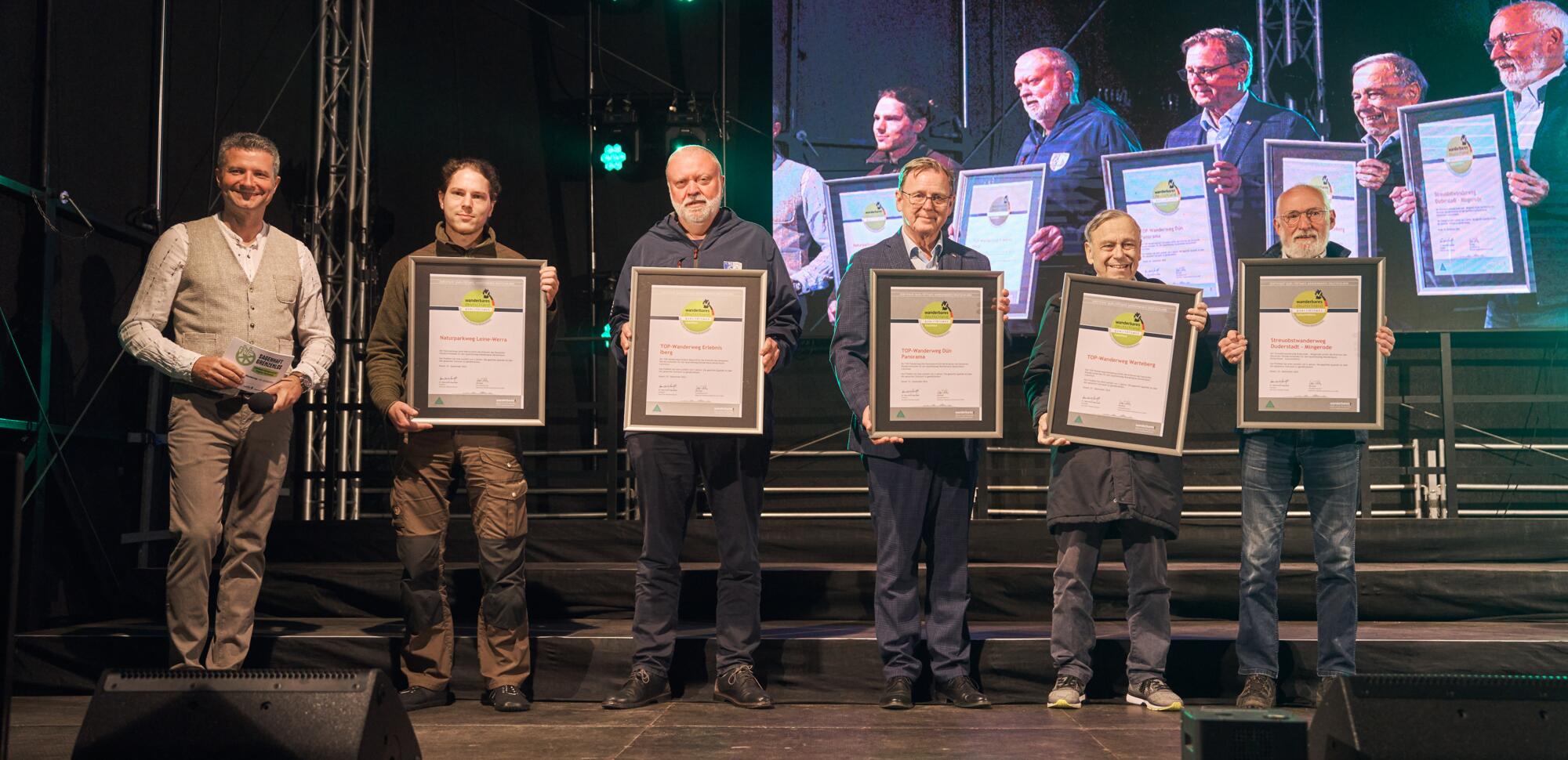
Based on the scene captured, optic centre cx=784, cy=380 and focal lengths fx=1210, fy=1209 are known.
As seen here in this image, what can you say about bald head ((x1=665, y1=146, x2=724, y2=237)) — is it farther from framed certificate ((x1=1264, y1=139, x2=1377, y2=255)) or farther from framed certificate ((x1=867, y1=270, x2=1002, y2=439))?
framed certificate ((x1=1264, y1=139, x2=1377, y2=255))

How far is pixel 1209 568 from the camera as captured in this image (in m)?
4.70

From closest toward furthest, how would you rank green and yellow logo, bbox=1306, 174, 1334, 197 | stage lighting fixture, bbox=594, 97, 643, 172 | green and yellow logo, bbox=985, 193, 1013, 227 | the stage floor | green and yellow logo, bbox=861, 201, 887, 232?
the stage floor < green and yellow logo, bbox=1306, 174, 1334, 197 < green and yellow logo, bbox=985, 193, 1013, 227 < green and yellow logo, bbox=861, 201, 887, 232 < stage lighting fixture, bbox=594, 97, 643, 172

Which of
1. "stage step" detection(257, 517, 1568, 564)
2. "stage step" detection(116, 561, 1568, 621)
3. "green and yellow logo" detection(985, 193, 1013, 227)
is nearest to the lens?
"stage step" detection(116, 561, 1568, 621)

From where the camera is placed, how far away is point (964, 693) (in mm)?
3602

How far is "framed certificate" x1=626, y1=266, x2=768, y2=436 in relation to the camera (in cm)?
363

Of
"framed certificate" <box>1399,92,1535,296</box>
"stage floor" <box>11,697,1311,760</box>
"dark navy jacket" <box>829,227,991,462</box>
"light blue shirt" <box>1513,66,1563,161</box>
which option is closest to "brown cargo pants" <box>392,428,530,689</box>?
"stage floor" <box>11,697,1311,760</box>

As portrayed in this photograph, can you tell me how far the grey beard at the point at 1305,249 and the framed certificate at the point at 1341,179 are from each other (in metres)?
3.18

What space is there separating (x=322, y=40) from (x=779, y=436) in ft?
11.6

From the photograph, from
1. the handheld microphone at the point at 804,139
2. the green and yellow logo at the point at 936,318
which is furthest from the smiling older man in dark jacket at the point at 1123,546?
the handheld microphone at the point at 804,139

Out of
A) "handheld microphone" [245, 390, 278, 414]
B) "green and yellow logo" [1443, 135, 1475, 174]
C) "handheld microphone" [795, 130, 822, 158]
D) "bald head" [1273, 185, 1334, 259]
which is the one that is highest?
"handheld microphone" [795, 130, 822, 158]

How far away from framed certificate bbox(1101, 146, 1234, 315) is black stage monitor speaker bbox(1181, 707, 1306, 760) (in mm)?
5212

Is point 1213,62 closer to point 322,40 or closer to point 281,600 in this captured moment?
point 322,40

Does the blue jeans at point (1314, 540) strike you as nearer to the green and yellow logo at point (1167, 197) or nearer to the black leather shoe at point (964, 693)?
the black leather shoe at point (964, 693)

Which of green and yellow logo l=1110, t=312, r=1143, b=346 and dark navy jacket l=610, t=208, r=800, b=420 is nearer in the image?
green and yellow logo l=1110, t=312, r=1143, b=346
